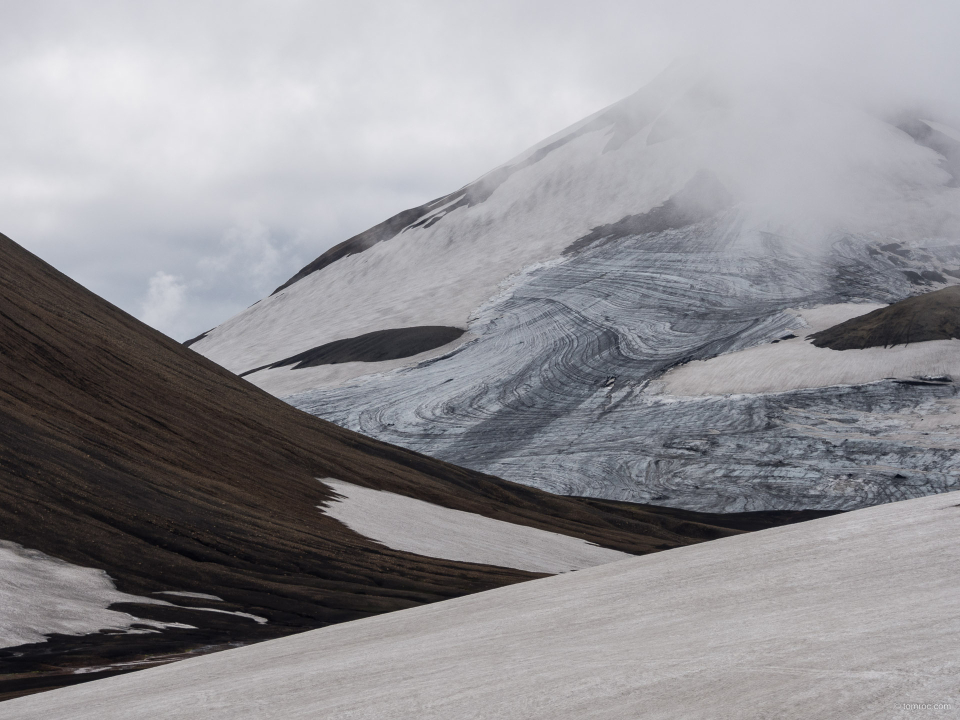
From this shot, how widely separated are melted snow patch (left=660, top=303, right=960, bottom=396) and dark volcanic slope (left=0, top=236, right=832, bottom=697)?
47.2ft

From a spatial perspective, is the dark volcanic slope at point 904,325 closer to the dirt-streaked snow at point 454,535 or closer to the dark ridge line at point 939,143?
the dark ridge line at point 939,143

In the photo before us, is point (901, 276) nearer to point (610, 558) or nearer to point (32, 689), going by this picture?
point (610, 558)

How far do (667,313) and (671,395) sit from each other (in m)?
8.06

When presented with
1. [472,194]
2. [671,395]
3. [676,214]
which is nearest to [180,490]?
[671,395]

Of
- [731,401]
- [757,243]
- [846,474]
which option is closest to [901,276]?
[757,243]

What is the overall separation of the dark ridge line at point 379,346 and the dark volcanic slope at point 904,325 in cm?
1875

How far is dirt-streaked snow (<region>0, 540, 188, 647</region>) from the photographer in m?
6.39

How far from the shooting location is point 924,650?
10.9 feet

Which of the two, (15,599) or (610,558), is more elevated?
(15,599)

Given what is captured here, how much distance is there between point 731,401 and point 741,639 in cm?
2903

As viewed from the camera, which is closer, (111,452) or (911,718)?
(911,718)

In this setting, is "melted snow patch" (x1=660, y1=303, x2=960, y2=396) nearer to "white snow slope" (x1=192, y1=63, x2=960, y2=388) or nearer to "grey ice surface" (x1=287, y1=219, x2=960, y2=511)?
"grey ice surface" (x1=287, y1=219, x2=960, y2=511)

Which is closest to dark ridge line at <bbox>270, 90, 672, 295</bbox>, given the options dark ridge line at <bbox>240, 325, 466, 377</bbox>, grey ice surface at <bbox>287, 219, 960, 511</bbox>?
grey ice surface at <bbox>287, 219, 960, 511</bbox>

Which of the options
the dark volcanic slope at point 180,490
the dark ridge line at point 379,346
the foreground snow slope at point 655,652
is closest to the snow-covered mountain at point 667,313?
the dark ridge line at point 379,346
